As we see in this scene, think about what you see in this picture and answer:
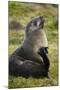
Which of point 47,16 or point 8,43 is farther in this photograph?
point 47,16

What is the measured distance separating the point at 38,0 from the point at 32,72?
0.81 metres

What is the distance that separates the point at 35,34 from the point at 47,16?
262 millimetres

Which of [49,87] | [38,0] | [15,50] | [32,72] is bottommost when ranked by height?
[49,87]

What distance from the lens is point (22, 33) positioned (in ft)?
7.78

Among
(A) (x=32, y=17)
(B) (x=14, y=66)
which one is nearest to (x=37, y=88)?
(B) (x=14, y=66)

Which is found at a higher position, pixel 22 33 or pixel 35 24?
pixel 35 24

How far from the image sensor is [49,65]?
2449mm

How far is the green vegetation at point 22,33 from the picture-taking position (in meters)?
2.34

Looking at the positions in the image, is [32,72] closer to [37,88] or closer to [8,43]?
[37,88]

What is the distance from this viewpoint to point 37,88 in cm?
240

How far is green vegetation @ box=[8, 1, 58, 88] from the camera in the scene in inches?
92.0

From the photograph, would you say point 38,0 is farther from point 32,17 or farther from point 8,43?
point 8,43

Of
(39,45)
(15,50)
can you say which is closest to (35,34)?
(39,45)

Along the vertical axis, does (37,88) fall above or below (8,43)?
below
